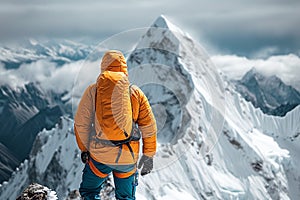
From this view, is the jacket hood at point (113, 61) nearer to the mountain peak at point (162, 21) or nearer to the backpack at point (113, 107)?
the backpack at point (113, 107)

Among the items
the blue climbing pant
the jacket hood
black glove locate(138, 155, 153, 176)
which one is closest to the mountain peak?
black glove locate(138, 155, 153, 176)

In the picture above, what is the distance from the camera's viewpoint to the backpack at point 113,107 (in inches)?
374

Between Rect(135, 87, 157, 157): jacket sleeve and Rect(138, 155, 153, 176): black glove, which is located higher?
Rect(135, 87, 157, 157): jacket sleeve

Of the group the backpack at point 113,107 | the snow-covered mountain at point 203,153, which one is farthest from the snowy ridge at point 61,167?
the backpack at point 113,107

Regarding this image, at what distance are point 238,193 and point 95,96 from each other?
118880 millimetres

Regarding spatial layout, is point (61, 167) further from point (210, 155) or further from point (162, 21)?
point (162, 21)

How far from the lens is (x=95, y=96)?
9906mm

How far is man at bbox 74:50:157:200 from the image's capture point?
957cm

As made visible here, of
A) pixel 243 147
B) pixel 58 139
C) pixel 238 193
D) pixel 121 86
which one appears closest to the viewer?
pixel 121 86

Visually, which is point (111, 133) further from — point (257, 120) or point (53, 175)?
point (257, 120)

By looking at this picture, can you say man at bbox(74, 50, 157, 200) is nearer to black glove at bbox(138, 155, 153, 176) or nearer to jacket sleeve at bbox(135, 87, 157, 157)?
jacket sleeve at bbox(135, 87, 157, 157)

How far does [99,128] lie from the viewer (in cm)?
993

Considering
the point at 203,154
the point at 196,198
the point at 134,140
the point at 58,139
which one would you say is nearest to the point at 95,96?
the point at 134,140

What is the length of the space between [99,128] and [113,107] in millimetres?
823
